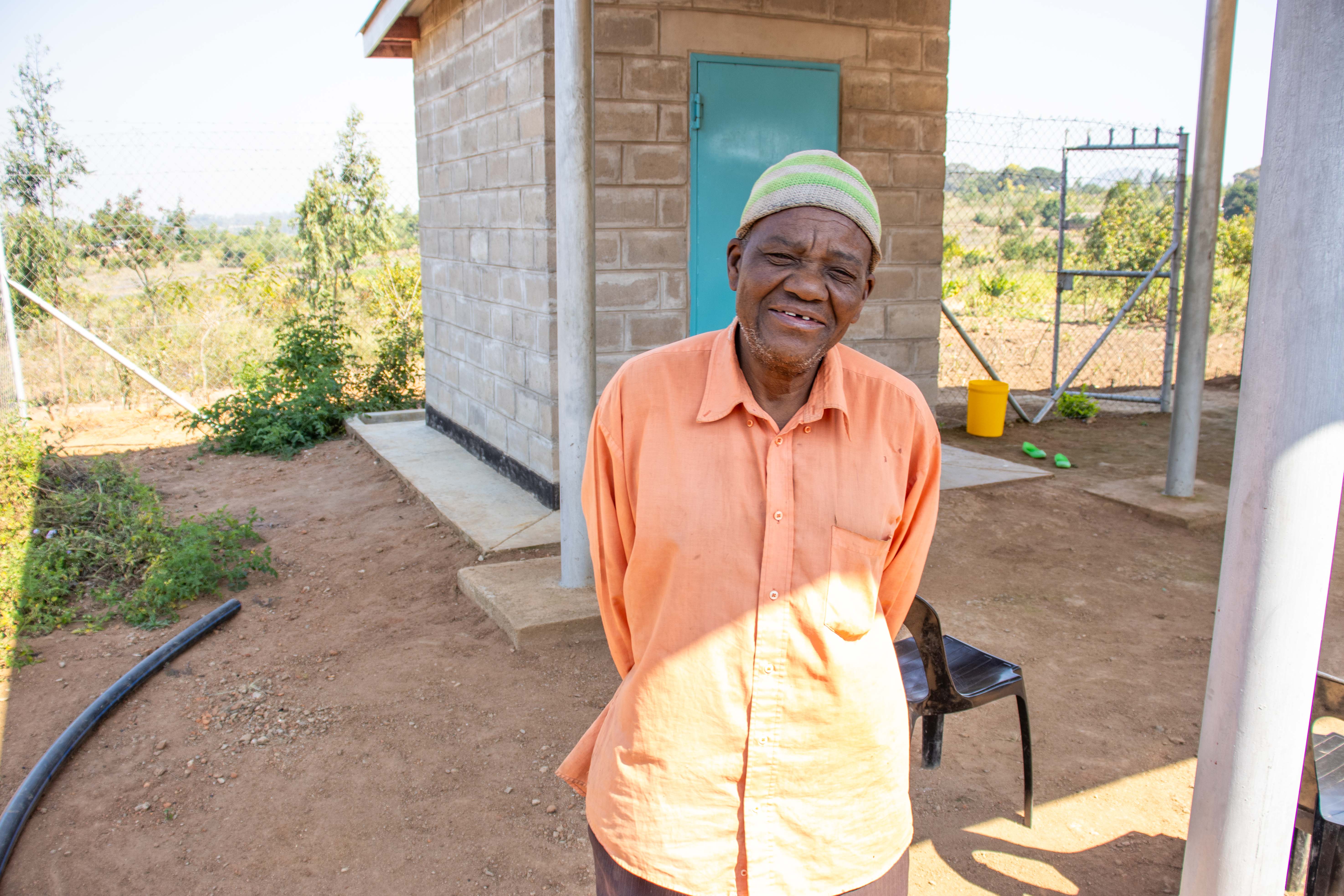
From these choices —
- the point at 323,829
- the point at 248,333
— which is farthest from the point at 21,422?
the point at 323,829

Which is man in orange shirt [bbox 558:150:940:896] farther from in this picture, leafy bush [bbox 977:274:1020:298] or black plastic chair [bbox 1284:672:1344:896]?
leafy bush [bbox 977:274:1020:298]

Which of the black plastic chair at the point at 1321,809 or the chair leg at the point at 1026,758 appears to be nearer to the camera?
the black plastic chair at the point at 1321,809

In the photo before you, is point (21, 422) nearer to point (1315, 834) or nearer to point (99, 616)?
point (99, 616)

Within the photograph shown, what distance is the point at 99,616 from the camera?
4.88 m

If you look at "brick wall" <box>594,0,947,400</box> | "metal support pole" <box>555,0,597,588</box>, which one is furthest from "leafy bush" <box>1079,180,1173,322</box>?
"metal support pole" <box>555,0,597,588</box>

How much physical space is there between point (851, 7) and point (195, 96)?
29167mm

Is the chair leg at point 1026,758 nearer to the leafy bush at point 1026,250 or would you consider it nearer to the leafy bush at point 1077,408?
the leafy bush at point 1077,408

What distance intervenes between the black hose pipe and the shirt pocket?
9.41 ft

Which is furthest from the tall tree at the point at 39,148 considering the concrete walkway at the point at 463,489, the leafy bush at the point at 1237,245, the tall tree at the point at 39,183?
the leafy bush at the point at 1237,245

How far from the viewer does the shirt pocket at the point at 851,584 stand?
4.94ft

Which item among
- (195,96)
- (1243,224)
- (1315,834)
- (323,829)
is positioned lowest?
(323,829)

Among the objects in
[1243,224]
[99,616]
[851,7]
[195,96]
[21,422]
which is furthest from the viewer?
[195,96]

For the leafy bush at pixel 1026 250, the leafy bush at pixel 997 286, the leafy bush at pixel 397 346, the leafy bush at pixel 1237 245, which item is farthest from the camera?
the leafy bush at pixel 1026 250

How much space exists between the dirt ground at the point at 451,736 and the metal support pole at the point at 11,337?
442cm
